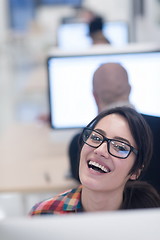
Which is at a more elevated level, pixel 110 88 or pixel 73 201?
pixel 110 88

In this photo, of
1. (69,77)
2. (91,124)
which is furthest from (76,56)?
(91,124)

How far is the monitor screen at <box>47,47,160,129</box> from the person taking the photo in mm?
1581

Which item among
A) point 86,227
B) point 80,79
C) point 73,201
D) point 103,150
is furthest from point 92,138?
point 80,79

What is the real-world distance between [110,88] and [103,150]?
451 millimetres

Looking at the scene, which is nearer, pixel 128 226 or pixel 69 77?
pixel 128 226

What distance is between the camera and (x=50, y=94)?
5.67ft

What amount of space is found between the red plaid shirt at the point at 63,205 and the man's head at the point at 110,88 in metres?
0.32

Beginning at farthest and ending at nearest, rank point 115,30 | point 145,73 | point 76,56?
point 115,30
point 76,56
point 145,73

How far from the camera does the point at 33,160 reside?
86.2 inches

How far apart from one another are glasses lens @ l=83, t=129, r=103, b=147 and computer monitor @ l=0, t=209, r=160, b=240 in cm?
39

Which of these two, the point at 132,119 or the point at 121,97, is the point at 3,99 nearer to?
the point at 121,97

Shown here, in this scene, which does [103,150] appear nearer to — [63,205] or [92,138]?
[92,138]

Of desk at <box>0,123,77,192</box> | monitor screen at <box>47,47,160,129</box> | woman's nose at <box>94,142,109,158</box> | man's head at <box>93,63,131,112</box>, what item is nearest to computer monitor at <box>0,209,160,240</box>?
woman's nose at <box>94,142,109,158</box>

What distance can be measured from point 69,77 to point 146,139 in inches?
33.0
